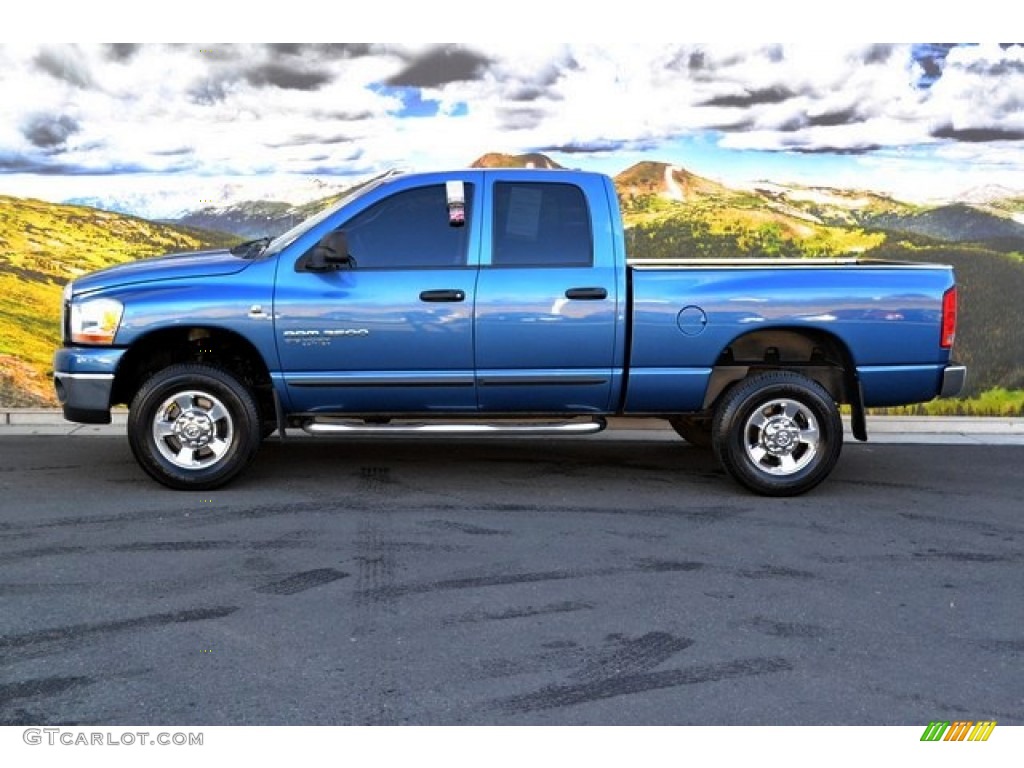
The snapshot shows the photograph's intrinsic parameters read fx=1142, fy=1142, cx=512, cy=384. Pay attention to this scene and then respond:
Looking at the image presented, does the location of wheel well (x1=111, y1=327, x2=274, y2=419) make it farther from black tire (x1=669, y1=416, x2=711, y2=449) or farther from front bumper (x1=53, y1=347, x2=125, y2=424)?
black tire (x1=669, y1=416, x2=711, y2=449)

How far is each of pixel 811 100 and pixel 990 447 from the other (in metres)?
3.74

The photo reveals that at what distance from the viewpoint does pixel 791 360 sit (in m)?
7.71

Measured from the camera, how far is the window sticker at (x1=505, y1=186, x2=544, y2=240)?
7.29 m

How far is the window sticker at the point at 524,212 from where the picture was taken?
7.29 meters

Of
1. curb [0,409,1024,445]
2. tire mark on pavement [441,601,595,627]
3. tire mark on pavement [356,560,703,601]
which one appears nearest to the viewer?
tire mark on pavement [441,601,595,627]

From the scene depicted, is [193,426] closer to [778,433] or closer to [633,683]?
[778,433]

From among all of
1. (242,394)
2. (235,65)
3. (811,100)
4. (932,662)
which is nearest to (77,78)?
(235,65)

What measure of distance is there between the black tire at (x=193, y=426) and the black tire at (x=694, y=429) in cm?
294

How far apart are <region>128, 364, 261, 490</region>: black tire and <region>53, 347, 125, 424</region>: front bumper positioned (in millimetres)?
197

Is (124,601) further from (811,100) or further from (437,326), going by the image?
(811,100)

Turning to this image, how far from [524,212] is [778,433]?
2.16 meters

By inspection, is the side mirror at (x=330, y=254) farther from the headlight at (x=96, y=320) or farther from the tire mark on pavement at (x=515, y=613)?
the tire mark on pavement at (x=515, y=613)

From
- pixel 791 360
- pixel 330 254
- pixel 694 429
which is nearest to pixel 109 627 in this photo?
pixel 330 254

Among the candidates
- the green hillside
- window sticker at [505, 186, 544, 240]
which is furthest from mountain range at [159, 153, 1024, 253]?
window sticker at [505, 186, 544, 240]
